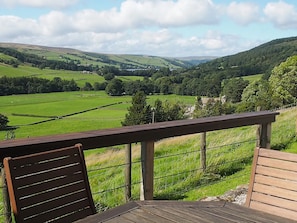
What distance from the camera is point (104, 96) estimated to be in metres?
55.2

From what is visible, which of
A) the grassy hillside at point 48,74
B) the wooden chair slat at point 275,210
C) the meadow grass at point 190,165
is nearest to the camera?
the wooden chair slat at point 275,210

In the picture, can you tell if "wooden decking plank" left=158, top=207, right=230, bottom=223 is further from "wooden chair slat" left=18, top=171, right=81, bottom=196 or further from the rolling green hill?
the rolling green hill

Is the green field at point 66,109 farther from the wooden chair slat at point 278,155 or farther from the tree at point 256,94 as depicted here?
the wooden chair slat at point 278,155

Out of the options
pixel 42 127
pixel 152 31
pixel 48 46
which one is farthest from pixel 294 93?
pixel 48 46

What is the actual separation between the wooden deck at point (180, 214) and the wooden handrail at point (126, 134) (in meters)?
0.68

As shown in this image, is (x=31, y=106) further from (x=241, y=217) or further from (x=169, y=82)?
(x=241, y=217)

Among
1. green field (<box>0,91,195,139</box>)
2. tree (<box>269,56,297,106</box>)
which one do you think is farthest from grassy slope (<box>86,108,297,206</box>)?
green field (<box>0,91,195,139</box>)

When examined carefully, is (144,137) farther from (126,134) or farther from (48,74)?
(48,74)

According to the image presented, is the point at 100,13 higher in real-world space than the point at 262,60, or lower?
higher

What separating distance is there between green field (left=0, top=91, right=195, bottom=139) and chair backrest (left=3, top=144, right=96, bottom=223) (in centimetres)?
3427

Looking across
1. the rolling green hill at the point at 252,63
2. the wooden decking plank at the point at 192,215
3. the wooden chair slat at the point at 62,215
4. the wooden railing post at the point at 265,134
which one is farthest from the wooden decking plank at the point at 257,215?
the rolling green hill at the point at 252,63

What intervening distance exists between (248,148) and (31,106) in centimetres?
4562

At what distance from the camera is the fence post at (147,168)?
2.87 metres

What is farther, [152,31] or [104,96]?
[152,31]
